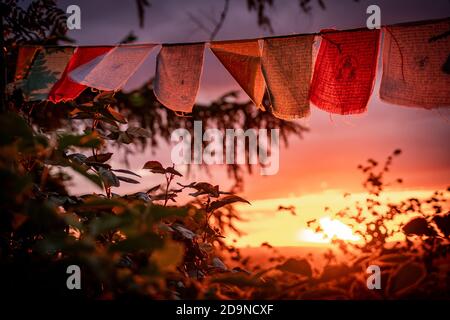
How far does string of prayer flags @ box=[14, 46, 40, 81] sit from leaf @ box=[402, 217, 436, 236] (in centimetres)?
228

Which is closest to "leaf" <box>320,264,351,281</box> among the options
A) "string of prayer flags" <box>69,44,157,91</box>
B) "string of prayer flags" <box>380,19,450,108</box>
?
"string of prayer flags" <box>380,19,450,108</box>

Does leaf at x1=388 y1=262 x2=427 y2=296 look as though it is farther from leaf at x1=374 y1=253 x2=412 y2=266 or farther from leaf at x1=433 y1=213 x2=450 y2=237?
leaf at x1=433 y1=213 x2=450 y2=237

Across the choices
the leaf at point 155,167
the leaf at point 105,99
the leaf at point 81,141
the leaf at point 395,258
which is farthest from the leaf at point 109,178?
the leaf at point 395,258

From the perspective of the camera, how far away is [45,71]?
2.90 metres

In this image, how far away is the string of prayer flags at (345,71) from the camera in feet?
8.27

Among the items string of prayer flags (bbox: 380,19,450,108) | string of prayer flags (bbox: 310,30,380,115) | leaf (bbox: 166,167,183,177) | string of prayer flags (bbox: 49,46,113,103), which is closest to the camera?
leaf (bbox: 166,167,183,177)

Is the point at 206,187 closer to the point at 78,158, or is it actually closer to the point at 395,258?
the point at 78,158

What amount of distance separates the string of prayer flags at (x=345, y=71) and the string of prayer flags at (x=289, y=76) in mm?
60

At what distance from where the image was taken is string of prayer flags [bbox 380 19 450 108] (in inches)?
91.5

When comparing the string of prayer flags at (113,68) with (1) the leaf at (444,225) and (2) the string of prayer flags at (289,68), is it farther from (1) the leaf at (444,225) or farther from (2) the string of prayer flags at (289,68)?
(1) the leaf at (444,225)

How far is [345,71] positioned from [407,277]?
182 centimetres

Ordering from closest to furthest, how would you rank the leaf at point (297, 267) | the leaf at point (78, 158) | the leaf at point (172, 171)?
1. the leaf at point (297, 267)
2. the leaf at point (78, 158)
3. the leaf at point (172, 171)
